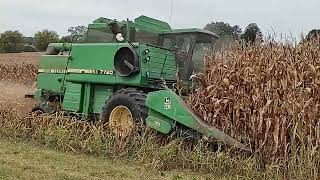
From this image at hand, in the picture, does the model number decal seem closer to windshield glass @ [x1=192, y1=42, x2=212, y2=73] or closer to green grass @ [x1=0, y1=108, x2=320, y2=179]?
green grass @ [x1=0, y1=108, x2=320, y2=179]

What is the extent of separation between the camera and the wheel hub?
25.5 feet

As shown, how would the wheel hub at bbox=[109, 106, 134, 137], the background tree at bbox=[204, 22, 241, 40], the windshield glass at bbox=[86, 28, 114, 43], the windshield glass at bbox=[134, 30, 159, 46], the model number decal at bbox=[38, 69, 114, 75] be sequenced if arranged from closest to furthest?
the wheel hub at bbox=[109, 106, 134, 137]
the model number decal at bbox=[38, 69, 114, 75]
the windshield glass at bbox=[134, 30, 159, 46]
the windshield glass at bbox=[86, 28, 114, 43]
the background tree at bbox=[204, 22, 241, 40]

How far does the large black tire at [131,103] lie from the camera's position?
312 inches

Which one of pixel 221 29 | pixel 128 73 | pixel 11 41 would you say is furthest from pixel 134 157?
pixel 11 41

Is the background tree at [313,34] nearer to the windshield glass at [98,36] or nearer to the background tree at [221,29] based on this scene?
the background tree at [221,29]

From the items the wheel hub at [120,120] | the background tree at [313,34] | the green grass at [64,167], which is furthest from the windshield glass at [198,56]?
the green grass at [64,167]

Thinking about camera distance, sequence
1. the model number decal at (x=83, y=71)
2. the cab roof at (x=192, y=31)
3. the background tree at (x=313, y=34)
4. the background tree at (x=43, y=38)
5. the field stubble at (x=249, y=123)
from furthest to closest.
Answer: the background tree at (x=43, y=38)
the cab roof at (x=192, y=31)
the model number decal at (x=83, y=71)
the background tree at (x=313, y=34)
the field stubble at (x=249, y=123)

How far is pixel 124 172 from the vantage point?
6.02 meters

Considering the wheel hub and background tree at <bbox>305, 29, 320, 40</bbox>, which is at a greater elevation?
background tree at <bbox>305, 29, 320, 40</bbox>

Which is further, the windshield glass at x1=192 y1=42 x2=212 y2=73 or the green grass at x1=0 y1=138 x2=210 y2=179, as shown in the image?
the windshield glass at x1=192 y1=42 x2=212 y2=73

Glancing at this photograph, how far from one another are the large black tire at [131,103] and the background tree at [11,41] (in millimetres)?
52867

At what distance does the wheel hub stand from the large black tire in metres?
0.09

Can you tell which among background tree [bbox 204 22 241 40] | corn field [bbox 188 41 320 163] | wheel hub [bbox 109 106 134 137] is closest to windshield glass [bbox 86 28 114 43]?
wheel hub [bbox 109 106 134 137]

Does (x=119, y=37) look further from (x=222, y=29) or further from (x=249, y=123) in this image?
(x=249, y=123)
